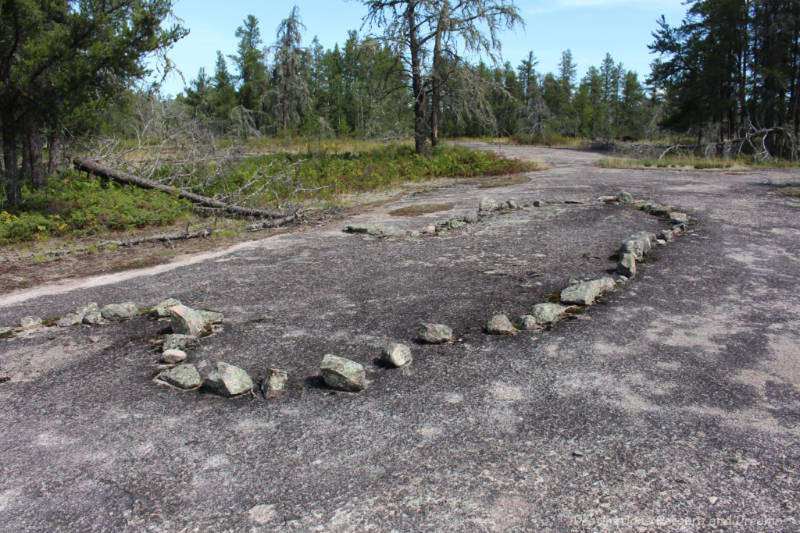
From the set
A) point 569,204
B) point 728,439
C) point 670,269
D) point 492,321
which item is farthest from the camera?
point 569,204

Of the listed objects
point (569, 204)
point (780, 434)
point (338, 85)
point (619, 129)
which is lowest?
point (780, 434)

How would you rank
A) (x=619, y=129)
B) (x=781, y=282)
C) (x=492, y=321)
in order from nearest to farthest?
1. (x=492, y=321)
2. (x=781, y=282)
3. (x=619, y=129)

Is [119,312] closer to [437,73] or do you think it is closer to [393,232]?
[393,232]

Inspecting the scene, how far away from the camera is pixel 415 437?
88.7 inches

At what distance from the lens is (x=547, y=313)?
354 centimetres

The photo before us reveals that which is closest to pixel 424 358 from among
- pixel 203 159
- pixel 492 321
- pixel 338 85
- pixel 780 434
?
pixel 492 321

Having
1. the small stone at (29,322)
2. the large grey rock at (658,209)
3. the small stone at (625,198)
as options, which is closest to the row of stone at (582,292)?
the large grey rock at (658,209)

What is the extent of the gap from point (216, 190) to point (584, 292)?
27.0ft

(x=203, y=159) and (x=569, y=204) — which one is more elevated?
(x=203, y=159)

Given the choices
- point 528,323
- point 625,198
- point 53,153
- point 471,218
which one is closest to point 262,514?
point 528,323

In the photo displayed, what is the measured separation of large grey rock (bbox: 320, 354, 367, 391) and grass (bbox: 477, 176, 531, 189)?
9.63m

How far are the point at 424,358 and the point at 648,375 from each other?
47.6 inches

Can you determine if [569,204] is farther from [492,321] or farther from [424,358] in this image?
[424,358]

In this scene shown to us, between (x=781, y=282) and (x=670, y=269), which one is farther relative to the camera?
(x=670, y=269)
